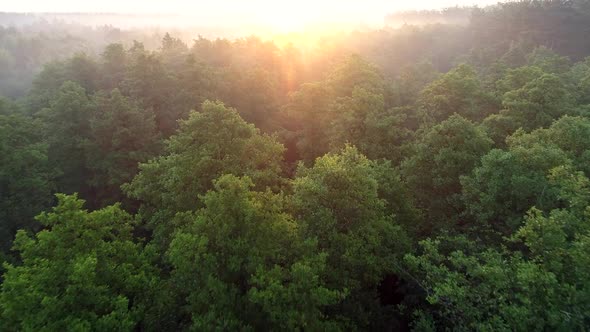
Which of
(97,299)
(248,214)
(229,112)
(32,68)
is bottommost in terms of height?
(32,68)

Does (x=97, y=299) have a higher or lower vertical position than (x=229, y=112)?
lower

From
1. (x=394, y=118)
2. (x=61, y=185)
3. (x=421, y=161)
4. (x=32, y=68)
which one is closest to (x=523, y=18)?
(x=394, y=118)

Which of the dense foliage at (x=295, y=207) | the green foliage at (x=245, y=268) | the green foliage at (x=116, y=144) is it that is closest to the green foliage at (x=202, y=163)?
the dense foliage at (x=295, y=207)

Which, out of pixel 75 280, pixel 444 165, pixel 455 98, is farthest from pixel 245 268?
pixel 455 98

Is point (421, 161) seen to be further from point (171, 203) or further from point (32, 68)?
point (32, 68)

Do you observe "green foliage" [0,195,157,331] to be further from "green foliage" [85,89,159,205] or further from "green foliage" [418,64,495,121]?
"green foliage" [418,64,495,121]

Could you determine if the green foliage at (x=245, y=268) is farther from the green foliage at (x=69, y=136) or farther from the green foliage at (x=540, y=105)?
the green foliage at (x=69, y=136)

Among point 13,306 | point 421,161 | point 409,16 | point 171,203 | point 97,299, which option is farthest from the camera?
point 409,16
